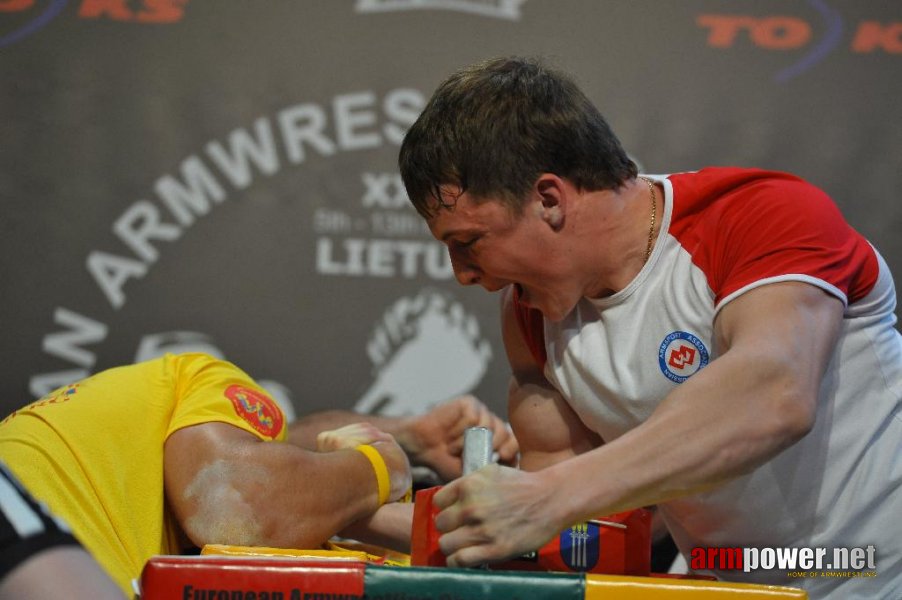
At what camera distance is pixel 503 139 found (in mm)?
1175

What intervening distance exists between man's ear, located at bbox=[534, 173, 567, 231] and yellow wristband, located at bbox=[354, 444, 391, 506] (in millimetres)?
691

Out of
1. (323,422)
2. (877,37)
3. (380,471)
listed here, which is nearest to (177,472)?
(380,471)

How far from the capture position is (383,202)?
233 centimetres

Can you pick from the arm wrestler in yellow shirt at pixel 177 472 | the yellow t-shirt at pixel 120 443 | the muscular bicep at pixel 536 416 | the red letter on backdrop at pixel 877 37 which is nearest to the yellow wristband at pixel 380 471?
the arm wrestler in yellow shirt at pixel 177 472

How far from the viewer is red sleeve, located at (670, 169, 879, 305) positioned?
108 centimetres

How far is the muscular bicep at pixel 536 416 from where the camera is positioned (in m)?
1.46

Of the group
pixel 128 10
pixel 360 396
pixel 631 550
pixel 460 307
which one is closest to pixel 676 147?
pixel 460 307

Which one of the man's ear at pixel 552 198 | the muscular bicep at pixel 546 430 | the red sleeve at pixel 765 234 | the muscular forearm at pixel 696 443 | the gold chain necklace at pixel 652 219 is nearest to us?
the muscular forearm at pixel 696 443

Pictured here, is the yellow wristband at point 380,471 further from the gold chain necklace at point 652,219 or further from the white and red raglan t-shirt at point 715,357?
the gold chain necklace at point 652,219

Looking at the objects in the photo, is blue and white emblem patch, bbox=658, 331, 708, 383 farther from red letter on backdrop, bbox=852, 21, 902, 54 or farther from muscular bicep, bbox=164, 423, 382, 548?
red letter on backdrop, bbox=852, 21, 902, 54

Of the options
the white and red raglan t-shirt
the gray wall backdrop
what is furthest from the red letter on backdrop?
the white and red raglan t-shirt

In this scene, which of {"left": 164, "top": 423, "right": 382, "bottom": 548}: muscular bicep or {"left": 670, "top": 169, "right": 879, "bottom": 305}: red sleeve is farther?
{"left": 164, "top": 423, "right": 382, "bottom": 548}: muscular bicep

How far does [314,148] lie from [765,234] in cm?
143

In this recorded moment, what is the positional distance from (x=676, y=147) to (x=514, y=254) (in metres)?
1.23
